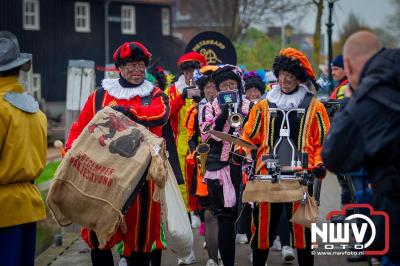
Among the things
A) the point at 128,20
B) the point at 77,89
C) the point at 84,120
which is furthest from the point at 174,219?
the point at 128,20

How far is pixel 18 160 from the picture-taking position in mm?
5816

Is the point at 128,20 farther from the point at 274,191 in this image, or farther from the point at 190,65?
the point at 274,191

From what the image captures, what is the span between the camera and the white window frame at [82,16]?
49906 mm

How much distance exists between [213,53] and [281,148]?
451 centimetres

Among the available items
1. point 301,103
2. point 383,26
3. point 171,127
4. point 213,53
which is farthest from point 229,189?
point 383,26

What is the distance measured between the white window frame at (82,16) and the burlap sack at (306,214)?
4385 cm

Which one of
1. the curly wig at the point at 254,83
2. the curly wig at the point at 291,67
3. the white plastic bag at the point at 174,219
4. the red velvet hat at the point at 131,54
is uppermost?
the red velvet hat at the point at 131,54

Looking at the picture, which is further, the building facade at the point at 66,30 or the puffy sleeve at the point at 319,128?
the building facade at the point at 66,30

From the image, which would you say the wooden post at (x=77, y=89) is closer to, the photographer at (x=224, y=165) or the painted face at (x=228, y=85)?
the photographer at (x=224, y=165)

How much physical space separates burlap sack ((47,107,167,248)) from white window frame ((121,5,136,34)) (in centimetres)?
4729

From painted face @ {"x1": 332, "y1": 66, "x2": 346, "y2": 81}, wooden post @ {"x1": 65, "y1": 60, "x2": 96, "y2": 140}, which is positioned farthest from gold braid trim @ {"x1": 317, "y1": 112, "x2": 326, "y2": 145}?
wooden post @ {"x1": 65, "y1": 60, "x2": 96, "y2": 140}

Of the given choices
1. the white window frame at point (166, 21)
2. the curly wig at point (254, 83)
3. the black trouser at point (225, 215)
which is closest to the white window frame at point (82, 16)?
the white window frame at point (166, 21)

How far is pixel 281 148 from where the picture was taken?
7.05m

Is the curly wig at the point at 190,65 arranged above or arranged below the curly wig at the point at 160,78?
above
